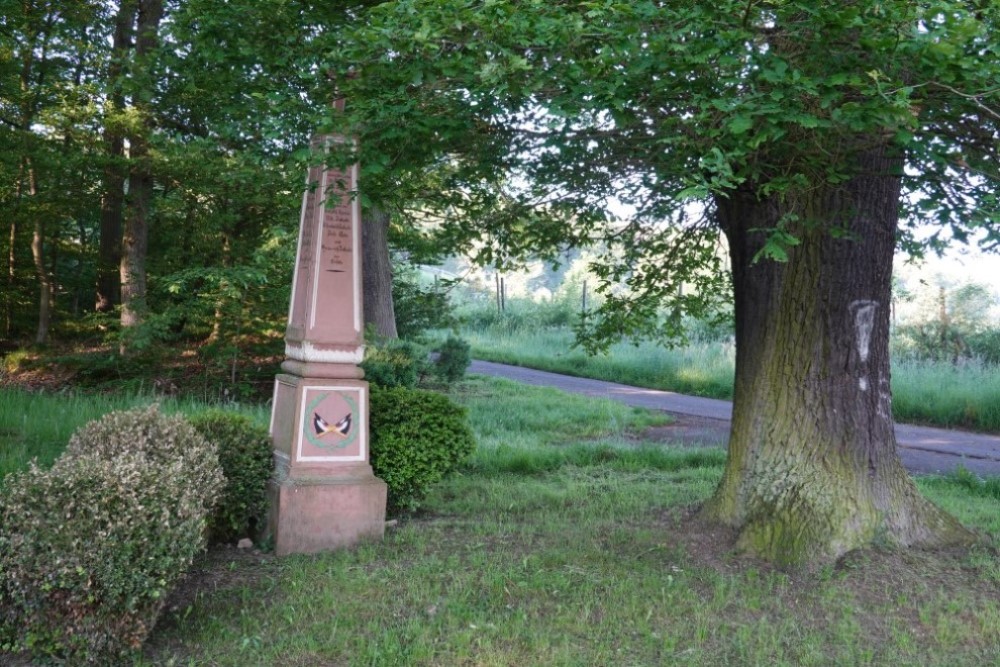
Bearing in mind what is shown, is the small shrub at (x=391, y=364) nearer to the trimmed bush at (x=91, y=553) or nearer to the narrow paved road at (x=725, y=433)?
the narrow paved road at (x=725, y=433)

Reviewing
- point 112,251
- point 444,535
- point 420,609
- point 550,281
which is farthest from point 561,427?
point 550,281

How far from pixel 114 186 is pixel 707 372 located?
14.2 meters

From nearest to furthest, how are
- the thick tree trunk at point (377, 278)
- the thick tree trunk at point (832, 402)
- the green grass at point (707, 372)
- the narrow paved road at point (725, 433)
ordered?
the thick tree trunk at point (832, 402) → the narrow paved road at point (725, 433) → the thick tree trunk at point (377, 278) → the green grass at point (707, 372)

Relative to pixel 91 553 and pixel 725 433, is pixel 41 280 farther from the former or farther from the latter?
pixel 91 553

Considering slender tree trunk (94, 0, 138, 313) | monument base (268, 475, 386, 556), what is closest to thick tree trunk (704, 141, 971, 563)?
monument base (268, 475, 386, 556)

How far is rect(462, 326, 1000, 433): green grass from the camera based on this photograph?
49.4 feet

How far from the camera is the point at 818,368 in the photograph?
17.4ft

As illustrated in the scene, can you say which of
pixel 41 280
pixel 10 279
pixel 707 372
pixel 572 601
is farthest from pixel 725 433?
pixel 10 279

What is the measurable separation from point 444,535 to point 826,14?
4.13 metres

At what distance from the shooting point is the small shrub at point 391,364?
11000 mm

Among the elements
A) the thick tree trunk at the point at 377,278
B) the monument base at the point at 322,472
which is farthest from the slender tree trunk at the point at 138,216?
the monument base at the point at 322,472

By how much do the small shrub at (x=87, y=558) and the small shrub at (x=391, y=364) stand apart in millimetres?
6708

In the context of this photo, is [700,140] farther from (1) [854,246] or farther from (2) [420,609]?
(2) [420,609]

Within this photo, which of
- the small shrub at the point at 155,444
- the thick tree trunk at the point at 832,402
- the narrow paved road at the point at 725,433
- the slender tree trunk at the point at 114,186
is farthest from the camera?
the slender tree trunk at the point at 114,186
